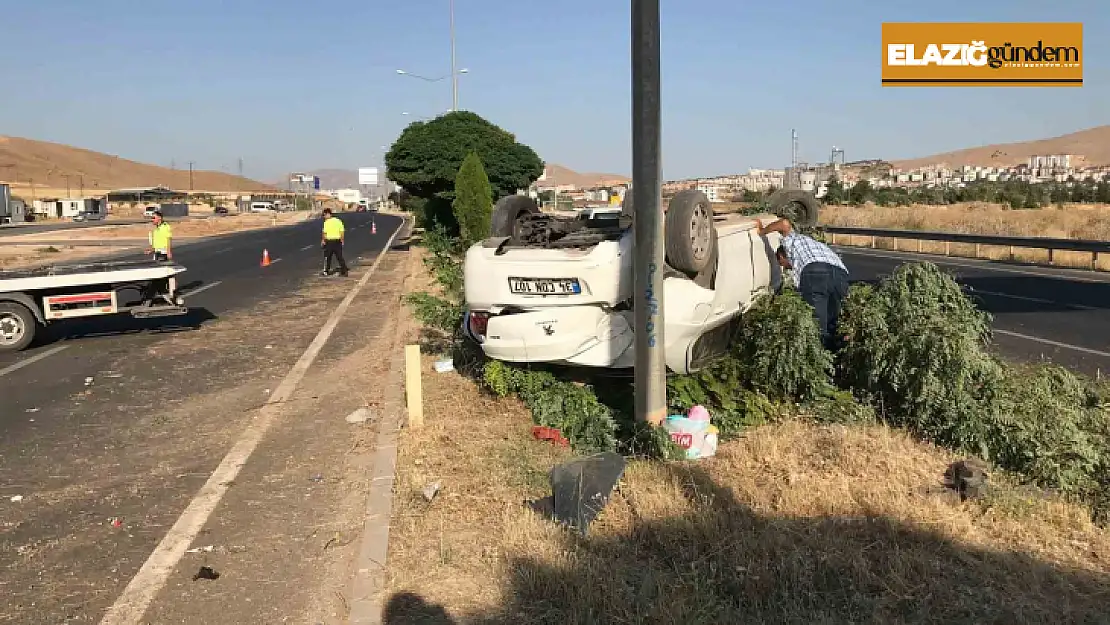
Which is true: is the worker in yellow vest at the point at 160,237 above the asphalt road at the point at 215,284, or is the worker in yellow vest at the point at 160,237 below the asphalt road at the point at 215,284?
above

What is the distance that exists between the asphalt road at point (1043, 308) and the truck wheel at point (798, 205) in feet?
5.22

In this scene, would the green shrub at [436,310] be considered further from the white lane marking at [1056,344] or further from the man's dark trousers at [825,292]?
the white lane marking at [1056,344]

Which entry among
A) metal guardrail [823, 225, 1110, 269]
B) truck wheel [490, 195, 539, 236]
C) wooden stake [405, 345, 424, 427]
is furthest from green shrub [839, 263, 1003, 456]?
metal guardrail [823, 225, 1110, 269]

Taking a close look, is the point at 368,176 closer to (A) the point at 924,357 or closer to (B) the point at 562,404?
(B) the point at 562,404

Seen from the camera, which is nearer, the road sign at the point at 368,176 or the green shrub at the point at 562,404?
the green shrub at the point at 562,404

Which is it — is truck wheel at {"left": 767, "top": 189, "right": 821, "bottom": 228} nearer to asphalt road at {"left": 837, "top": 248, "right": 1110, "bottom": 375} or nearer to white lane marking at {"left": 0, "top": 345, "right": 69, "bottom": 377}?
asphalt road at {"left": 837, "top": 248, "right": 1110, "bottom": 375}

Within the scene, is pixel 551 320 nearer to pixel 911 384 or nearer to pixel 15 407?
pixel 911 384

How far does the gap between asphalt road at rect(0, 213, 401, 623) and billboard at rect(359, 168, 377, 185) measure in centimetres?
11523

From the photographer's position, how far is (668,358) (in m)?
6.00

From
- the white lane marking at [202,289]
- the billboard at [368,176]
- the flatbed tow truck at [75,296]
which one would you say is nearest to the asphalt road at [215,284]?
the white lane marking at [202,289]

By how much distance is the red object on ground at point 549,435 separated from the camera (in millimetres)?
6195

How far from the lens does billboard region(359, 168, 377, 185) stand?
12693 centimetres

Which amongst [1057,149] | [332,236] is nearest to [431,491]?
[332,236]

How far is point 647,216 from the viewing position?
18.0ft
